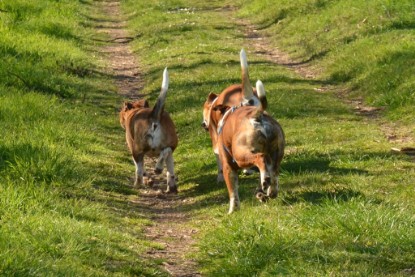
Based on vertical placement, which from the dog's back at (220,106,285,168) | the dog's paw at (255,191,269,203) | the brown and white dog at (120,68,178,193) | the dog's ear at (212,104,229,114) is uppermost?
the dog's back at (220,106,285,168)

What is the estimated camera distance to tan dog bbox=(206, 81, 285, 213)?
8195 mm

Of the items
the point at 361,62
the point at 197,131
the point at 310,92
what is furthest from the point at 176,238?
the point at 361,62

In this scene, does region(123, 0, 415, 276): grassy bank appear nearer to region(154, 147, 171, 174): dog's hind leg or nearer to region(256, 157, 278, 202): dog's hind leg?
region(256, 157, 278, 202): dog's hind leg

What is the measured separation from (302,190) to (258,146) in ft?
2.97

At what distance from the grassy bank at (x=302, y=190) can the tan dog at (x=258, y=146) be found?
0.21 m

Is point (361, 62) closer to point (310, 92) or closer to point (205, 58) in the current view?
point (310, 92)

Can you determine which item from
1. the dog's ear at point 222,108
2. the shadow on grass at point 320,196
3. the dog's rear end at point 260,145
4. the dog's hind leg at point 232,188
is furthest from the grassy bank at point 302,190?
the dog's ear at point 222,108

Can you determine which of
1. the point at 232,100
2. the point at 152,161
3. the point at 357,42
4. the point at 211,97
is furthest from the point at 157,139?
the point at 357,42

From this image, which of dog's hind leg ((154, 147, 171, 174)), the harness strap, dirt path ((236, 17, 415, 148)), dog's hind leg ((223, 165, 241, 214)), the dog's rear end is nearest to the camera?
the dog's rear end

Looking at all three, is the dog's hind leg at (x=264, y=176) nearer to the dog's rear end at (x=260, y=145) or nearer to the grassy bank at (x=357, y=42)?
the dog's rear end at (x=260, y=145)

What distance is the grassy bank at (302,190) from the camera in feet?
22.4

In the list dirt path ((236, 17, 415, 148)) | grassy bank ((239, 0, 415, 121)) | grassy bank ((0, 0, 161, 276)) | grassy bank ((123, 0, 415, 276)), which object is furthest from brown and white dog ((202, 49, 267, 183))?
grassy bank ((239, 0, 415, 121))

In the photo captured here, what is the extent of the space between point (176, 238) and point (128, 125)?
9.02 ft

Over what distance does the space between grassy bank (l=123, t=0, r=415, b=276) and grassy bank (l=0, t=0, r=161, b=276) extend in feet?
2.50
